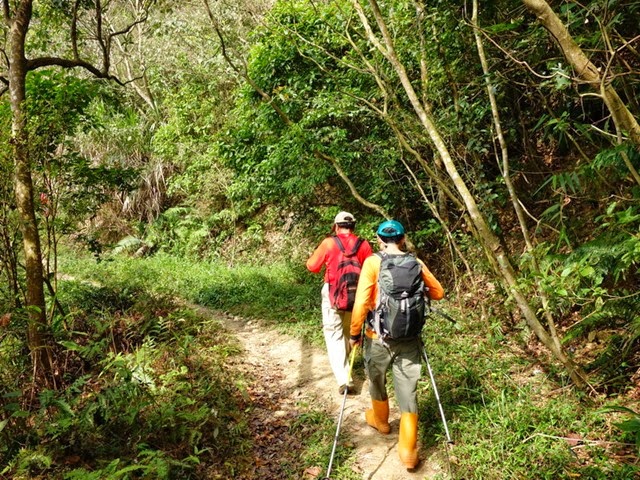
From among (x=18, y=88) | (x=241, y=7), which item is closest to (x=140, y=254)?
(x=241, y=7)

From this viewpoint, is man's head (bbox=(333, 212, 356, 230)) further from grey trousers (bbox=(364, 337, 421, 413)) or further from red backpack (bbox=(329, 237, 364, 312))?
grey trousers (bbox=(364, 337, 421, 413))

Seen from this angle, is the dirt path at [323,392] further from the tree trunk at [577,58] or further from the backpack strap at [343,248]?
the tree trunk at [577,58]

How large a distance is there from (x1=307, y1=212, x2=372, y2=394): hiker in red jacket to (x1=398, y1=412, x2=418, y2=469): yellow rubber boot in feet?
4.14

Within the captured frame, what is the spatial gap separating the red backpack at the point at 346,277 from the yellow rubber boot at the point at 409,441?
155 centimetres

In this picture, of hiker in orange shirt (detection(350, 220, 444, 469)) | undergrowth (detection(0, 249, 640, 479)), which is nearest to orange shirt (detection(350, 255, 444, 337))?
hiker in orange shirt (detection(350, 220, 444, 469))

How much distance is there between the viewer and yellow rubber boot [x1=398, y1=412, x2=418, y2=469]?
12.9ft

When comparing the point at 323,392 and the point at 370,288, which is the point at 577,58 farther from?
the point at 323,392

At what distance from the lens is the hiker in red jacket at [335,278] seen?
525 cm

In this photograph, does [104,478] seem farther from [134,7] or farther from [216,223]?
[134,7]

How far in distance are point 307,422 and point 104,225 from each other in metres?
15.5

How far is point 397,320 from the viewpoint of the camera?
3.83 meters

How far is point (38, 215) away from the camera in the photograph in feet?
19.3

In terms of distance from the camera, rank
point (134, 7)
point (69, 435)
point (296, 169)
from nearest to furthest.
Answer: point (69, 435) < point (296, 169) < point (134, 7)

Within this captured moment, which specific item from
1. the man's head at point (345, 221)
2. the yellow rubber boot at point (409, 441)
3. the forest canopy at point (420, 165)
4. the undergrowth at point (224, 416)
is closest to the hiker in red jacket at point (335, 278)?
the man's head at point (345, 221)
